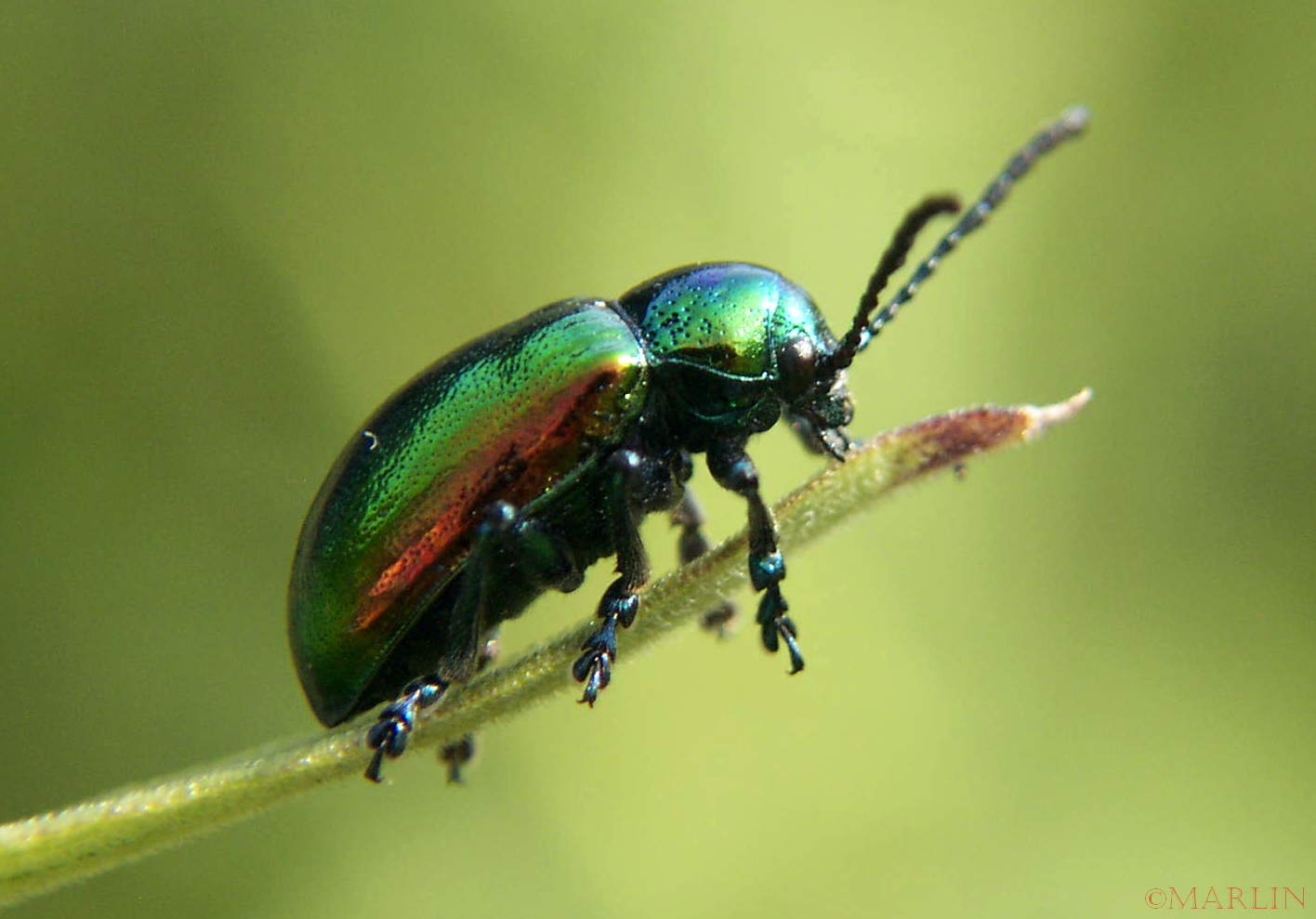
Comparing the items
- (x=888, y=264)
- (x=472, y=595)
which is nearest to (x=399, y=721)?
(x=472, y=595)

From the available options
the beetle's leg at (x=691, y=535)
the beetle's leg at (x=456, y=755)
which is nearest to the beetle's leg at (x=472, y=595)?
the beetle's leg at (x=456, y=755)

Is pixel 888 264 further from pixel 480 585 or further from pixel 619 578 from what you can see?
pixel 480 585

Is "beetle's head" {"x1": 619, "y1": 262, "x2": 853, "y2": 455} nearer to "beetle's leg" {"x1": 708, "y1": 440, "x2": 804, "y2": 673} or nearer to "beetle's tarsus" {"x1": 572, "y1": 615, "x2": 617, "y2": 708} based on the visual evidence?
"beetle's leg" {"x1": 708, "y1": 440, "x2": 804, "y2": 673}

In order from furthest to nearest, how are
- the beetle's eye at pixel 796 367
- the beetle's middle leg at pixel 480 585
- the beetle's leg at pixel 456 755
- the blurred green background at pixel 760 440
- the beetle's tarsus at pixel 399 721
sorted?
the blurred green background at pixel 760 440
the beetle's leg at pixel 456 755
the beetle's eye at pixel 796 367
the beetle's middle leg at pixel 480 585
the beetle's tarsus at pixel 399 721

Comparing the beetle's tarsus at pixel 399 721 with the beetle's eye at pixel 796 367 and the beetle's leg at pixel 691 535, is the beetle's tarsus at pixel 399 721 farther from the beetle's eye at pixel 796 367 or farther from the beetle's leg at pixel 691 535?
the beetle's eye at pixel 796 367

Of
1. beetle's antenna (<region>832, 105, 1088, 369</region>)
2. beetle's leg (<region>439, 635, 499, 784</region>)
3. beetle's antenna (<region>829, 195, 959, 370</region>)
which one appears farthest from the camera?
beetle's leg (<region>439, 635, 499, 784</region>)

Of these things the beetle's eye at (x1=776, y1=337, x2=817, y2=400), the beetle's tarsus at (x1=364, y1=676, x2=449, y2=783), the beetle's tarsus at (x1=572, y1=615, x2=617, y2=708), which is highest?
the beetle's eye at (x1=776, y1=337, x2=817, y2=400)

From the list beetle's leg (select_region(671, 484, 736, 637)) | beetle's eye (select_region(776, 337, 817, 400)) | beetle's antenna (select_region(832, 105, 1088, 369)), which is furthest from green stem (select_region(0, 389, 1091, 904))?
beetle's leg (select_region(671, 484, 736, 637))

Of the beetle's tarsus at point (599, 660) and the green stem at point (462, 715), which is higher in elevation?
the green stem at point (462, 715)
